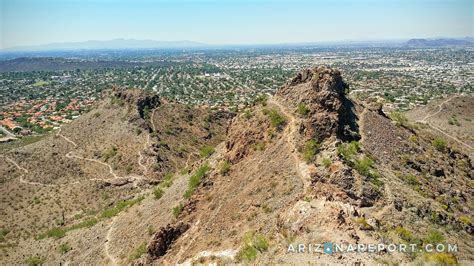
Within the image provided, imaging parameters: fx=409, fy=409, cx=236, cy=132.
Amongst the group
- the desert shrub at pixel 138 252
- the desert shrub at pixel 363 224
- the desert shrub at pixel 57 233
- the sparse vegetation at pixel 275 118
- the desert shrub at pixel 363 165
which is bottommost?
the desert shrub at pixel 57 233

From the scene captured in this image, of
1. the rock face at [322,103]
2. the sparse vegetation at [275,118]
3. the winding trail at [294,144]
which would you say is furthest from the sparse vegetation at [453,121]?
the sparse vegetation at [275,118]

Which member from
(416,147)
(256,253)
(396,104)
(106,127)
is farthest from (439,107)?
(256,253)

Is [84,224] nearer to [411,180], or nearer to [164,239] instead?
[164,239]

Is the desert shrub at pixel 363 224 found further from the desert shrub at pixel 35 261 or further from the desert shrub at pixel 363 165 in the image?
the desert shrub at pixel 35 261

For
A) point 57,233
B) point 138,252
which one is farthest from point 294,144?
point 57,233

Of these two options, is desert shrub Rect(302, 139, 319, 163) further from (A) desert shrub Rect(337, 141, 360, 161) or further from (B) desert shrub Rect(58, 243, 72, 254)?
(B) desert shrub Rect(58, 243, 72, 254)

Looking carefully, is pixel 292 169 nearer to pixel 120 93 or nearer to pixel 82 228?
pixel 82 228

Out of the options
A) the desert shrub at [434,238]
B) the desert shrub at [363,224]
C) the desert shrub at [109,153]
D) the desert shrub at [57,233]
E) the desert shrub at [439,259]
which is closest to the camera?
the desert shrub at [439,259]
